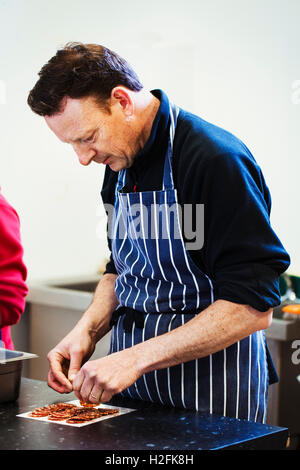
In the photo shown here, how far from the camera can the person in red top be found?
2.13 meters

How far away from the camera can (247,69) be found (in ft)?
10.7

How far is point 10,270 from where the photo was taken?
85.0 inches

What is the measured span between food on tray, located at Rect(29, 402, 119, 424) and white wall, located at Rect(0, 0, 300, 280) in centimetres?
191

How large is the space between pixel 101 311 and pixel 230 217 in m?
0.51

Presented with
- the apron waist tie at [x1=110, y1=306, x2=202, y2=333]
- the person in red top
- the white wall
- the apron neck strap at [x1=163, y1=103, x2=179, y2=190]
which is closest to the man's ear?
the apron neck strap at [x1=163, y1=103, x2=179, y2=190]

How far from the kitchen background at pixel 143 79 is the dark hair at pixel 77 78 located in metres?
Answer: 1.69

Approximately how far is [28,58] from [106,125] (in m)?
2.12

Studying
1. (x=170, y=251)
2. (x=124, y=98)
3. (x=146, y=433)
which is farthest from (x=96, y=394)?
(x=124, y=98)

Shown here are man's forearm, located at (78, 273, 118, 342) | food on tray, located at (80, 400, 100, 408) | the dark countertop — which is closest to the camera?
the dark countertop

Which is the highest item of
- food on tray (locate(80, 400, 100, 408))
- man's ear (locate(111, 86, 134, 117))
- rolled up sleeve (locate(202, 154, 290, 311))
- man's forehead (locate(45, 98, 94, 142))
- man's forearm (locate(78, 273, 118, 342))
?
man's ear (locate(111, 86, 134, 117))

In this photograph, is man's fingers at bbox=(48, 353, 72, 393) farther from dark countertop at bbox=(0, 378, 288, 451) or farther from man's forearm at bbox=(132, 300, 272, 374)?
man's forearm at bbox=(132, 300, 272, 374)

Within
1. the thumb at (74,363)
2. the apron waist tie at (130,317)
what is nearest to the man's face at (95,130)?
the apron waist tie at (130,317)

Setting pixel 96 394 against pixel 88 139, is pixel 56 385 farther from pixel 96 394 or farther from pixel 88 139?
pixel 88 139
